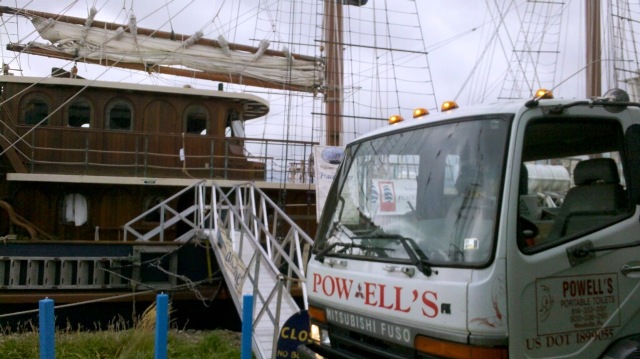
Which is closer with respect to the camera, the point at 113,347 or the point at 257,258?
the point at 113,347

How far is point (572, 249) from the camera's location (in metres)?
3.67

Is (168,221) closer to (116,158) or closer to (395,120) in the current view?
(116,158)

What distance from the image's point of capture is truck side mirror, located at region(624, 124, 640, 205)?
3820 millimetres

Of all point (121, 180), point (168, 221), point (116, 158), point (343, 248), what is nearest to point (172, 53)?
point (116, 158)

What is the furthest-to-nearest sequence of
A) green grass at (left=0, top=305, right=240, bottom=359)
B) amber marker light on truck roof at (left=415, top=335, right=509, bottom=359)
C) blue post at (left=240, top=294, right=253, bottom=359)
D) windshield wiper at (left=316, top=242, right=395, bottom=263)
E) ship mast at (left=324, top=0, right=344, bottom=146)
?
ship mast at (left=324, top=0, right=344, bottom=146) → green grass at (left=0, top=305, right=240, bottom=359) → blue post at (left=240, top=294, right=253, bottom=359) → windshield wiper at (left=316, top=242, right=395, bottom=263) → amber marker light on truck roof at (left=415, top=335, right=509, bottom=359)

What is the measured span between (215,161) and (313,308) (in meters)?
9.57

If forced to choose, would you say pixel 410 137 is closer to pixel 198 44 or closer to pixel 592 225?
pixel 592 225

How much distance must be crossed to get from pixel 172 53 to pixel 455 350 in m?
13.7

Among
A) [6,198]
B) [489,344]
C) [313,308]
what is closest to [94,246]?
[6,198]

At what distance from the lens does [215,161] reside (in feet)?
46.1

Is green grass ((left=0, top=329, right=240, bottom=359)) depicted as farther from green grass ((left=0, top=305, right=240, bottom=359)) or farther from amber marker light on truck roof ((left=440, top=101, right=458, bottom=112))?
amber marker light on truck roof ((left=440, top=101, right=458, bottom=112))

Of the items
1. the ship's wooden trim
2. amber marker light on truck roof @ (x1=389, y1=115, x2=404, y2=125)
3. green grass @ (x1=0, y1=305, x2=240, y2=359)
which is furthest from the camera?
the ship's wooden trim

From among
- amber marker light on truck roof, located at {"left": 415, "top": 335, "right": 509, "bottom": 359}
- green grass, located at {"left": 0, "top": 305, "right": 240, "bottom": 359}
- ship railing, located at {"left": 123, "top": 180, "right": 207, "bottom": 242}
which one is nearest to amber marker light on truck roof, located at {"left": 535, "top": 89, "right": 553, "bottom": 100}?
amber marker light on truck roof, located at {"left": 415, "top": 335, "right": 509, "bottom": 359}

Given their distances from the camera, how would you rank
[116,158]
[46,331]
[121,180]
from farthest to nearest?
[116,158], [121,180], [46,331]
